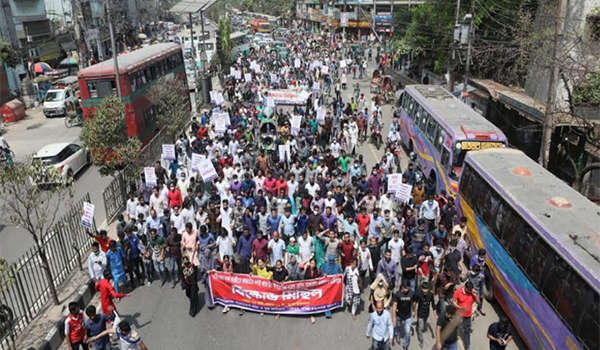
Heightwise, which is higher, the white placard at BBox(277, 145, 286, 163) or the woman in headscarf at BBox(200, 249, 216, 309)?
the white placard at BBox(277, 145, 286, 163)

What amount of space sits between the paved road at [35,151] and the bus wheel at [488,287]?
10461mm

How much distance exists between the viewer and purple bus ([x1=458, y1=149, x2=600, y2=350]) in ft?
23.6

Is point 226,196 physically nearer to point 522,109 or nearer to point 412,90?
point 412,90

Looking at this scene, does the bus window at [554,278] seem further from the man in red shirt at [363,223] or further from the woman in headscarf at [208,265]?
the woman in headscarf at [208,265]

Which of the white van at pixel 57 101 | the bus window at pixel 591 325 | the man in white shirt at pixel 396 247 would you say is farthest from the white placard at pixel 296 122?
the white van at pixel 57 101

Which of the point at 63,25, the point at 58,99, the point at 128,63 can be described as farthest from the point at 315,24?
the point at 128,63

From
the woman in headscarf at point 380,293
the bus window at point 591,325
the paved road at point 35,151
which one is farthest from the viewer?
the paved road at point 35,151

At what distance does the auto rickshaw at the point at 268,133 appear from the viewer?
19.2 m

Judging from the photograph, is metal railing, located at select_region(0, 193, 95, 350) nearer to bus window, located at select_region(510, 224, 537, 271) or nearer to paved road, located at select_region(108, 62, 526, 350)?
paved road, located at select_region(108, 62, 526, 350)

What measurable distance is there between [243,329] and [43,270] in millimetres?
5683

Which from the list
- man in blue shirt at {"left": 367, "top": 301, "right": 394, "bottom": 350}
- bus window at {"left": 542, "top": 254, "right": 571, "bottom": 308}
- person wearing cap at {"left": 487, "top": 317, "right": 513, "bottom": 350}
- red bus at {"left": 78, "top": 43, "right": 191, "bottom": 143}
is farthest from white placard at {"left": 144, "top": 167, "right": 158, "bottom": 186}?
bus window at {"left": 542, "top": 254, "right": 571, "bottom": 308}

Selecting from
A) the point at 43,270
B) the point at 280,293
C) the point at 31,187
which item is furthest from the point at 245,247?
the point at 43,270

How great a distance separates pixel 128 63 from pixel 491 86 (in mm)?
17484

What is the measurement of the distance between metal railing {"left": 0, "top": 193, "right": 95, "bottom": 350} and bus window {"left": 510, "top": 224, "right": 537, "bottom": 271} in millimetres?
9456
